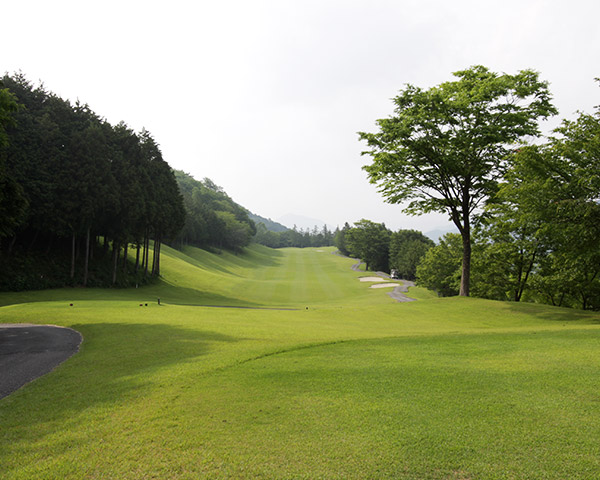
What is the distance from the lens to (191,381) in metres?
7.59

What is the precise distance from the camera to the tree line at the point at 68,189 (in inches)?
1202

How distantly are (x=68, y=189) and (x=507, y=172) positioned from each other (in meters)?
37.3

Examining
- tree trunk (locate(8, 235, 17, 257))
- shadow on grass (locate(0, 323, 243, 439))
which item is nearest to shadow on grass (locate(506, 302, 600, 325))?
shadow on grass (locate(0, 323, 243, 439))

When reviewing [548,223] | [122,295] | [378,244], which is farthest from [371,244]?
[548,223]

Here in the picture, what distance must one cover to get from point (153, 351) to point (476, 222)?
922 inches

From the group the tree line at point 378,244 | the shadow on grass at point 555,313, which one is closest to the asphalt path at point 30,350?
the shadow on grass at point 555,313

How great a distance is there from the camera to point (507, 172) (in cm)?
2059

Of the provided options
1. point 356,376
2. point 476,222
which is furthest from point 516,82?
point 356,376

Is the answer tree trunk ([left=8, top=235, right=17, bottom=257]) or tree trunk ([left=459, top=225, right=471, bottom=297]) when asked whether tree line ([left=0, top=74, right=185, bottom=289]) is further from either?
tree trunk ([left=459, top=225, right=471, bottom=297])

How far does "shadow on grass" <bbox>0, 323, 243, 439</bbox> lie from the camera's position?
6258mm

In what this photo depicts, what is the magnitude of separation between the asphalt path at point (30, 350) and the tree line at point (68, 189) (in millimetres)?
15433

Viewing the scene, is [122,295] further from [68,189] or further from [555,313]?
[555,313]

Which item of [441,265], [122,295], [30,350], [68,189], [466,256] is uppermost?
[68,189]

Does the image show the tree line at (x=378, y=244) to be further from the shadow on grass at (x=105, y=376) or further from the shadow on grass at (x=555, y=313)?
the shadow on grass at (x=105, y=376)
